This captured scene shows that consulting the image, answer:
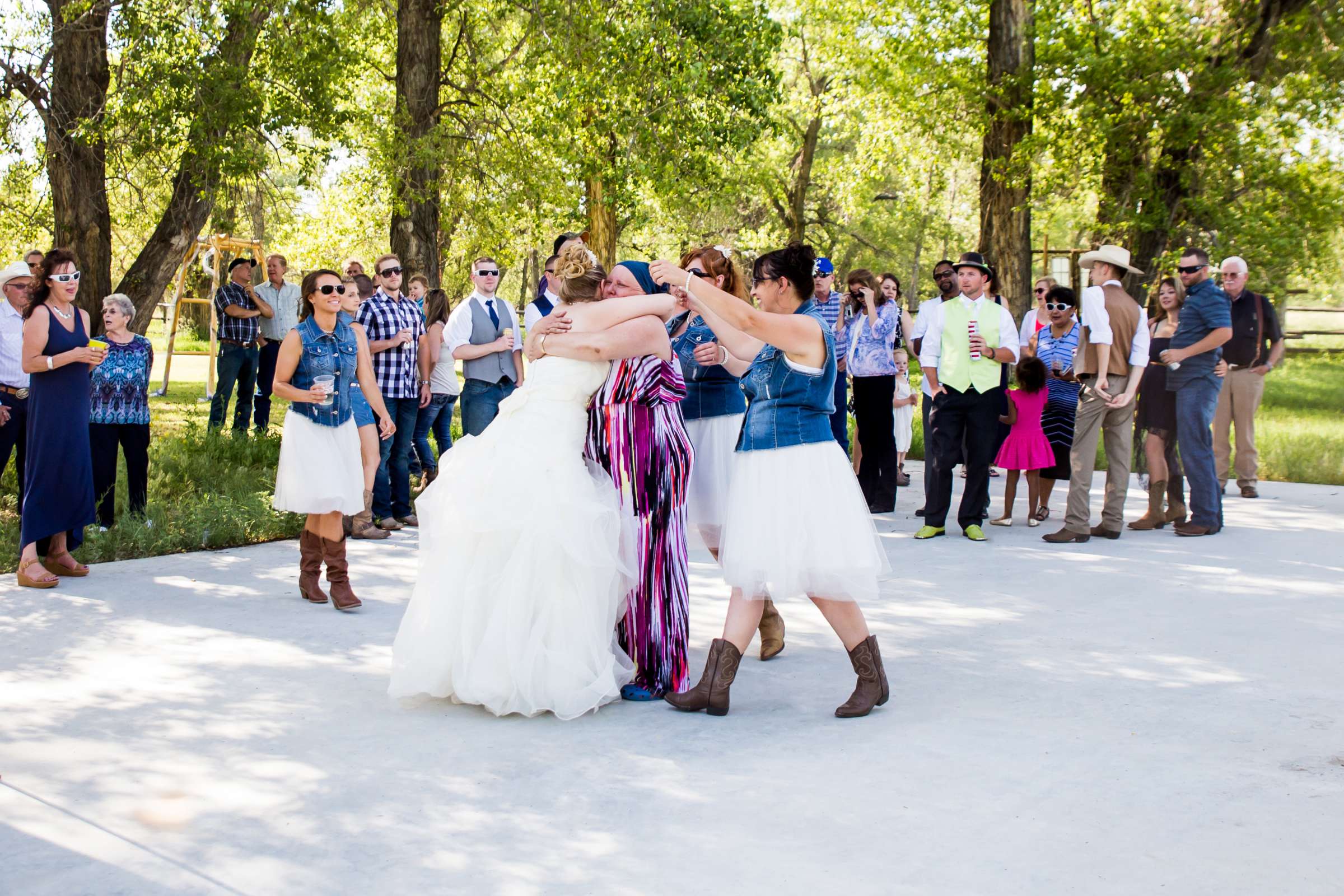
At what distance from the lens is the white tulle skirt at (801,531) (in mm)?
5180

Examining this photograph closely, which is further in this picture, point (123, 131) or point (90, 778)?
point (123, 131)

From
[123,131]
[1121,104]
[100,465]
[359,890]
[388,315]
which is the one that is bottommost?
[359,890]

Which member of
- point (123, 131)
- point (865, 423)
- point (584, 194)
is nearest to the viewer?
point (865, 423)

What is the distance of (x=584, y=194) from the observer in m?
17.2

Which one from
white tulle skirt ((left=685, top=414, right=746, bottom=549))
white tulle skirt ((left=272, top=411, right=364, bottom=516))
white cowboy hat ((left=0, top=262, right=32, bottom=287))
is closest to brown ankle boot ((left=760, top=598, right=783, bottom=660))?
white tulle skirt ((left=685, top=414, right=746, bottom=549))

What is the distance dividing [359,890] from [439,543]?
2.05 m

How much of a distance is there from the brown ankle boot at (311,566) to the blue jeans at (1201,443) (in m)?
6.79

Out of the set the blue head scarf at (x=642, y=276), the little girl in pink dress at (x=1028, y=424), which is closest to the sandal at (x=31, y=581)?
the blue head scarf at (x=642, y=276)

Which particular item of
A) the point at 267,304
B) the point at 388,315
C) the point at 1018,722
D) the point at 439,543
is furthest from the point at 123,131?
the point at 1018,722

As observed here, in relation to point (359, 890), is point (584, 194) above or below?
above

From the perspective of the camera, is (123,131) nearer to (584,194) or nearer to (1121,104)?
(584,194)

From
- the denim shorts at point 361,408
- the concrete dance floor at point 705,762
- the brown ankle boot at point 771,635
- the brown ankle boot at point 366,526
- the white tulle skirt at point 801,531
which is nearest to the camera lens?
the concrete dance floor at point 705,762

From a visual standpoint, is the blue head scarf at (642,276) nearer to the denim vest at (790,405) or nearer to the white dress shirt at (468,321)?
the denim vest at (790,405)

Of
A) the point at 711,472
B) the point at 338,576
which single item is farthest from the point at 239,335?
the point at 711,472
